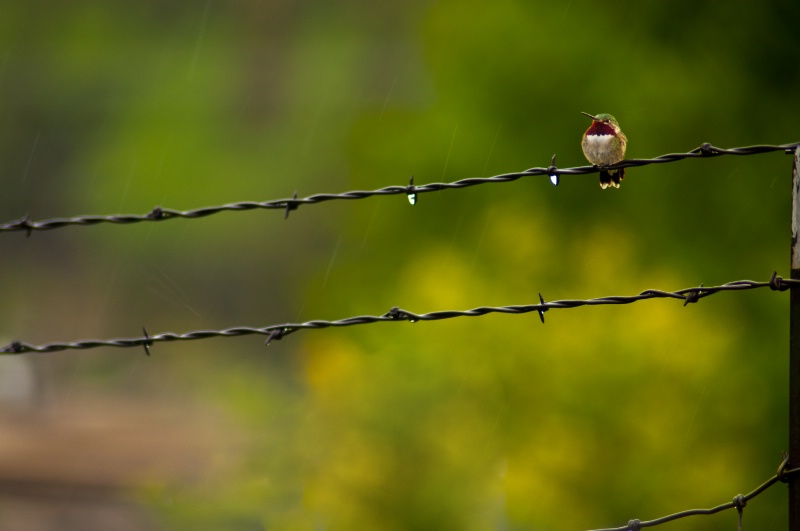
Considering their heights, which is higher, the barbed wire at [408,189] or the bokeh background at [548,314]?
the bokeh background at [548,314]

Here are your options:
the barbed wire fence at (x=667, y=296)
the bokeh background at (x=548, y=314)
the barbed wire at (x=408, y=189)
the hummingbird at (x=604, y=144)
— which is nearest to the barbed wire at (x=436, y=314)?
the barbed wire fence at (x=667, y=296)

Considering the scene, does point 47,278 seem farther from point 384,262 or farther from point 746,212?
point 746,212

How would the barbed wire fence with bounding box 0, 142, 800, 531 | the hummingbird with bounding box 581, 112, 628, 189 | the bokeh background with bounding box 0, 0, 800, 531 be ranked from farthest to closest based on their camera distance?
the bokeh background with bounding box 0, 0, 800, 531
the hummingbird with bounding box 581, 112, 628, 189
the barbed wire fence with bounding box 0, 142, 800, 531

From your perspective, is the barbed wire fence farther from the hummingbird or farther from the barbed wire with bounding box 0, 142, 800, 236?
the hummingbird

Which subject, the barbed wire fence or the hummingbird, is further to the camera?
the hummingbird

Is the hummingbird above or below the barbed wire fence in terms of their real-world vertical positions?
above

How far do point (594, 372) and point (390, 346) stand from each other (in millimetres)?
2356

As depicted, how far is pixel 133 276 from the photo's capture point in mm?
29281

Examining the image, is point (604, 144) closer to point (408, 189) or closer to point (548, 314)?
point (408, 189)

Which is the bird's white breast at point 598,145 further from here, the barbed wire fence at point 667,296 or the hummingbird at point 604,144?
the barbed wire fence at point 667,296

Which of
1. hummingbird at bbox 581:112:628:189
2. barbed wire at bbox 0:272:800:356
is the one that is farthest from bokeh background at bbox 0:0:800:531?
barbed wire at bbox 0:272:800:356

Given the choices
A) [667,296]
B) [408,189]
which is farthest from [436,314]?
[667,296]

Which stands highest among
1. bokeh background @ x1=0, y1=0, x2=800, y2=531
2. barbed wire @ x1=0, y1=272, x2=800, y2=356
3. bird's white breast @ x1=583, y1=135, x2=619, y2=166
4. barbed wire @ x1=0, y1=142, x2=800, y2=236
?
bokeh background @ x1=0, y1=0, x2=800, y2=531

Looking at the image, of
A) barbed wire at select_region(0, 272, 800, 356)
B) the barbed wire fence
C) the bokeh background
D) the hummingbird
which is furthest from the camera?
the bokeh background
